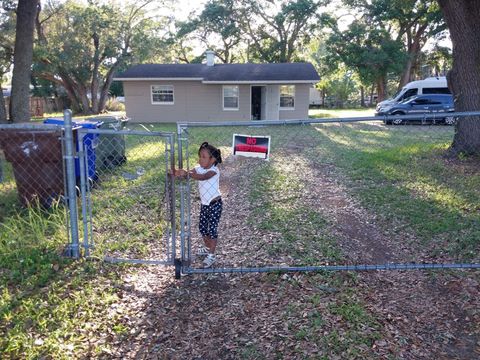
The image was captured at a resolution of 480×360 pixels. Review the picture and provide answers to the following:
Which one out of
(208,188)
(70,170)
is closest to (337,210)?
(208,188)

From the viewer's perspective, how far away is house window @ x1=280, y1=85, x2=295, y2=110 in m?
23.3

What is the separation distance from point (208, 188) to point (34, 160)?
3.45m

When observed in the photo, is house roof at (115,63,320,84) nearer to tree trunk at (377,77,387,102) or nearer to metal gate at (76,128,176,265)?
tree trunk at (377,77,387,102)

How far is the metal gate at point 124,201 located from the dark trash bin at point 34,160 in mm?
418

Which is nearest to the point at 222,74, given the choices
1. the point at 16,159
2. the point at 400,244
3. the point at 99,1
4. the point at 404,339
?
the point at 99,1

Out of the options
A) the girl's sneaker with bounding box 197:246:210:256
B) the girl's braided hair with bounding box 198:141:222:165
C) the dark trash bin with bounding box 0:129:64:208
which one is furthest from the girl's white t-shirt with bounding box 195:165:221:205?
the dark trash bin with bounding box 0:129:64:208

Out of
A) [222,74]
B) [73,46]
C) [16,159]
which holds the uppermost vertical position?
[73,46]

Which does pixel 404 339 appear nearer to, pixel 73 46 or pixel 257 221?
pixel 257 221

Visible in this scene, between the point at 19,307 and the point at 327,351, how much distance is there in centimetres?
261

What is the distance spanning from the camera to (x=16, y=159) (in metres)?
6.30

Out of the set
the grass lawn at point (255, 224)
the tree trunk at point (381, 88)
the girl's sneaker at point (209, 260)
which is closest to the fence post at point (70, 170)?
the grass lawn at point (255, 224)

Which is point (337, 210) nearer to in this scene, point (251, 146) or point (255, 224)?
point (255, 224)

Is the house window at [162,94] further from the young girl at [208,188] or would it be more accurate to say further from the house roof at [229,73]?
the young girl at [208,188]

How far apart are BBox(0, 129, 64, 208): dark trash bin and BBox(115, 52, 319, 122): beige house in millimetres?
17218
